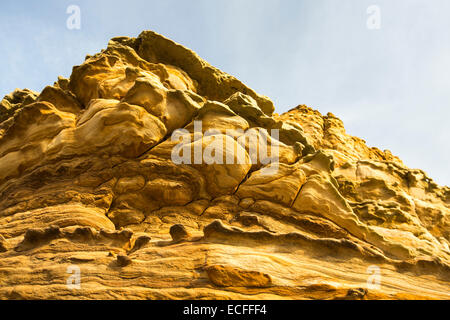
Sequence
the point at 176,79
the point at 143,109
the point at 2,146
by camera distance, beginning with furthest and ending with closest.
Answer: the point at 176,79 → the point at 2,146 → the point at 143,109

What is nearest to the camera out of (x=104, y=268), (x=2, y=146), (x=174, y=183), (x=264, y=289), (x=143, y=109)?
(x=264, y=289)

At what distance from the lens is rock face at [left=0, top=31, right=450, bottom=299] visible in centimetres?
627

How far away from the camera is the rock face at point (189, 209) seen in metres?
6.27

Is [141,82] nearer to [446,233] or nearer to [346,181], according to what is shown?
[346,181]

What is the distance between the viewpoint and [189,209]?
9.20 meters

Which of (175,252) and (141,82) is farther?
(141,82)

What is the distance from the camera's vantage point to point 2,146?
11.4m

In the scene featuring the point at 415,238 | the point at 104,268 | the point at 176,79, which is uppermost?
the point at 176,79

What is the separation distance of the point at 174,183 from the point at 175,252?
2.81 m

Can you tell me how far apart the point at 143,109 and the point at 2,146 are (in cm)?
551

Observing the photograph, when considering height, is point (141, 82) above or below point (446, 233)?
above
